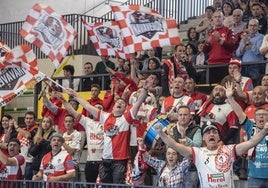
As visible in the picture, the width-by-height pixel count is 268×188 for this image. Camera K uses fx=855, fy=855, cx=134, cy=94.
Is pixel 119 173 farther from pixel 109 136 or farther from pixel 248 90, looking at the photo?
pixel 248 90

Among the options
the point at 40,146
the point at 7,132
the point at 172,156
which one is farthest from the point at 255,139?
the point at 7,132

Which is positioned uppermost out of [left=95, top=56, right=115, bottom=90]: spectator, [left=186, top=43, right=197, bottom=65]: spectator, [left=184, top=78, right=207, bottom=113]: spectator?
[left=186, top=43, right=197, bottom=65]: spectator

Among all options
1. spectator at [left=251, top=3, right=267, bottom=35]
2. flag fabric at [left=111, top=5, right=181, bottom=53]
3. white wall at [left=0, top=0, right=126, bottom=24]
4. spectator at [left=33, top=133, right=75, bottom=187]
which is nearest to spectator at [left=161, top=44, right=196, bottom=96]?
flag fabric at [left=111, top=5, right=181, bottom=53]

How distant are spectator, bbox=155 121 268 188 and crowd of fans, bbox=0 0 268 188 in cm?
1

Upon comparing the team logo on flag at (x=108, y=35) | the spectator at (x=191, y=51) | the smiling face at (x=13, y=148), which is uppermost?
the team logo on flag at (x=108, y=35)

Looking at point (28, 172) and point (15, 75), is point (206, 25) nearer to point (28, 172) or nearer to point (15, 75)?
point (15, 75)

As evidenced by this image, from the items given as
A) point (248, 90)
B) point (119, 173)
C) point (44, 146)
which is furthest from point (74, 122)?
point (248, 90)

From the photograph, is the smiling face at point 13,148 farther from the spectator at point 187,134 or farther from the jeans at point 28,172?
the spectator at point 187,134

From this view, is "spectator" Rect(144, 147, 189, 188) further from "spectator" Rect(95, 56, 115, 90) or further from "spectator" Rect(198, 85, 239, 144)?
"spectator" Rect(95, 56, 115, 90)

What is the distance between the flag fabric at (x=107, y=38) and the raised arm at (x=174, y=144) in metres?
4.98

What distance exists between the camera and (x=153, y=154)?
46.3ft

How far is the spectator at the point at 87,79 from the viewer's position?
65.0 feet

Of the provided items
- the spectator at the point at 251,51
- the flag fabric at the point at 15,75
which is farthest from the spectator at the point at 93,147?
the spectator at the point at 251,51

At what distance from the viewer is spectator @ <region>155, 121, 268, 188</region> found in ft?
39.2
